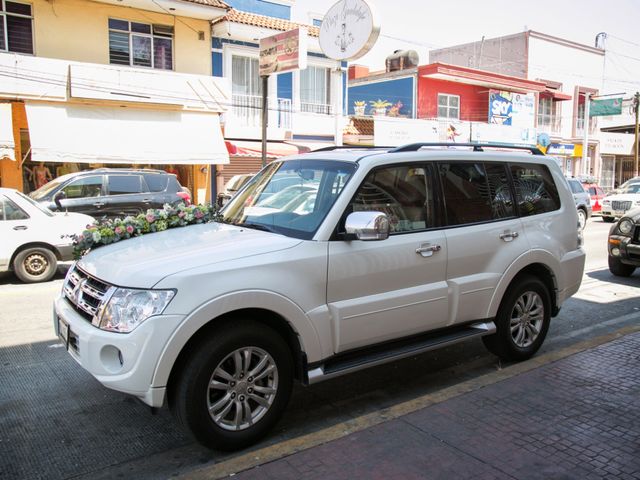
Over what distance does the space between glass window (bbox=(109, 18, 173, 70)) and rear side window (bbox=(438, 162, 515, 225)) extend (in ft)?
55.3

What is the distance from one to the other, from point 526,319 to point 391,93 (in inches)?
1050

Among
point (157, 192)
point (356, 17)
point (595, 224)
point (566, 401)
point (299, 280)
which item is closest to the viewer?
point (299, 280)

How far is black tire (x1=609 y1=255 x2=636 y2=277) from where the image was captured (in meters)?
9.38

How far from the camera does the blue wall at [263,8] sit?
877 inches

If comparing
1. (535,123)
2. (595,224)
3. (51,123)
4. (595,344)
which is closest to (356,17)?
(51,123)

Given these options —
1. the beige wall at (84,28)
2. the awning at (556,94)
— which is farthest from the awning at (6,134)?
the awning at (556,94)

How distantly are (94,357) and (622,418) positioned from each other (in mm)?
3498

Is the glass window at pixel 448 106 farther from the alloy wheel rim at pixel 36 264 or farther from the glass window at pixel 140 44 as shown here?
the alloy wheel rim at pixel 36 264

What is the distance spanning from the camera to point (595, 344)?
550 centimetres

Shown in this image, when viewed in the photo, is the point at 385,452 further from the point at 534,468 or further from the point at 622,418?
the point at 622,418

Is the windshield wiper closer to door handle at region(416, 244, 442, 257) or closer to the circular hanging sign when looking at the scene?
door handle at region(416, 244, 442, 257)

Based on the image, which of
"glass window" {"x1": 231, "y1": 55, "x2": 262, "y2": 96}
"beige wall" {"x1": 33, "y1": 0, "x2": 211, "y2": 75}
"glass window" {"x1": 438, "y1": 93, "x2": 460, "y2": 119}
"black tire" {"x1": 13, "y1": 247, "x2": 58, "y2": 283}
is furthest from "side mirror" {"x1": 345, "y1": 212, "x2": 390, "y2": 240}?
"glass window" {"x1": 438, "y1": 93, "x2": 460, "y2": 119}

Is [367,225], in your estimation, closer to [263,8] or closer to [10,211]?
[10,211]

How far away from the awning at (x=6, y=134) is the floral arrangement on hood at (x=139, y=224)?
43.3 feet
